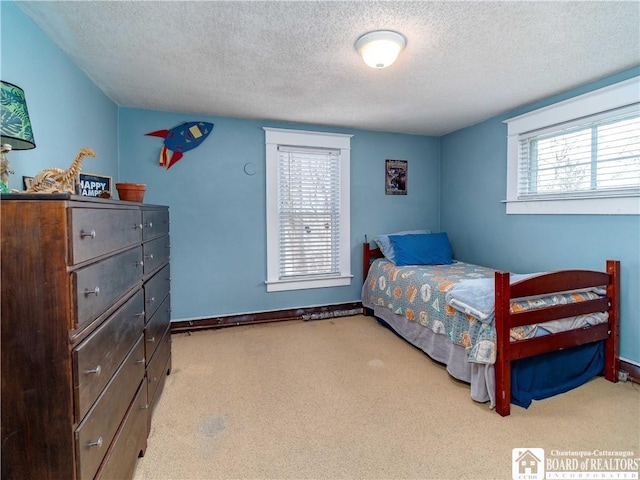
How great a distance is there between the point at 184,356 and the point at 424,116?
10.9 feet

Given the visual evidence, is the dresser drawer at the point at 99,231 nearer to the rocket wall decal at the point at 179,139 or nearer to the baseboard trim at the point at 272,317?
the rocket wall decal at the point at 179,139

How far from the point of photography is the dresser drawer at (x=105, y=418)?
93cm

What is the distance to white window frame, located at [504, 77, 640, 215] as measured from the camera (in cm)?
224

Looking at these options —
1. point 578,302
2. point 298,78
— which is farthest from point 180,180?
point 578,302

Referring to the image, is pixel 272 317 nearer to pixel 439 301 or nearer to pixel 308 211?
pixel 308 211

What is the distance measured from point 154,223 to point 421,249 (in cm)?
269

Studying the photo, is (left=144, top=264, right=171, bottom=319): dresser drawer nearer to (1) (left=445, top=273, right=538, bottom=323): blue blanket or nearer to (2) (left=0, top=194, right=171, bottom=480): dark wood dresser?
(2) (left=0, top=194, right=171, bottom=480): dark wood dresser

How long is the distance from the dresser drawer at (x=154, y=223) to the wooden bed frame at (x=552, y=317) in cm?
205

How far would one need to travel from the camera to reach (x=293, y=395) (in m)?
2.11

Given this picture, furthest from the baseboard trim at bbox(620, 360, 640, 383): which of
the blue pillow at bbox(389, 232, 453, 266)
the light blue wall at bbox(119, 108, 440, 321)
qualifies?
the light blue wall at bbox(119, 108, 440, 321)

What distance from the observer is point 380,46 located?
5.98ft

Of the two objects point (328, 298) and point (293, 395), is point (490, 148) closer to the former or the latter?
point (328, 298)

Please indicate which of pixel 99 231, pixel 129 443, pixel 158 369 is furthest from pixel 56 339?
pixel 158 369

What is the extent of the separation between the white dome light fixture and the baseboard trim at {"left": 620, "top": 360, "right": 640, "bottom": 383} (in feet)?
8.97
